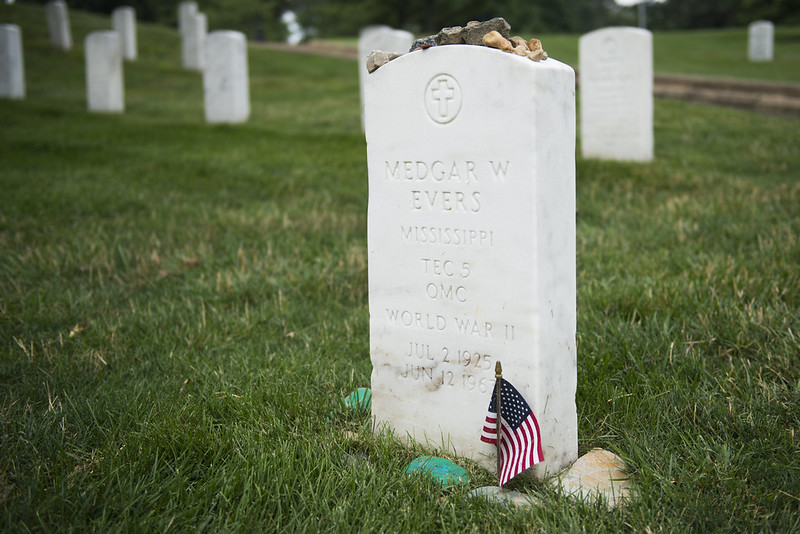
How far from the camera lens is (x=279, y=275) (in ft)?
15.4

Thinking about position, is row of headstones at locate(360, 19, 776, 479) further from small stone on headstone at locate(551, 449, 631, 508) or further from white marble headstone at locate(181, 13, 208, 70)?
white marble headstone at locate(181, 13, 208, 70)

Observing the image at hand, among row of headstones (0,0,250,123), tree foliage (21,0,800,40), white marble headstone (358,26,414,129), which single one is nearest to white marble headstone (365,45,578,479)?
white marble headstone (358,26,414,129)

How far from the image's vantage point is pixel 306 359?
133 inches

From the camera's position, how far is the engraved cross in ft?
8.32

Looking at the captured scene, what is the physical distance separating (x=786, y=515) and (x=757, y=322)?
56.5 inches

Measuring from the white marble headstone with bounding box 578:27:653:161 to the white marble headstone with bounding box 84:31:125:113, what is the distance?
30.3ft

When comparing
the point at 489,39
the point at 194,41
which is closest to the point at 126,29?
the point at 194,41

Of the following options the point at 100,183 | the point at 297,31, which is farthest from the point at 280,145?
the point at 297,31

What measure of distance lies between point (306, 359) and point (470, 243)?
1145 millimetres

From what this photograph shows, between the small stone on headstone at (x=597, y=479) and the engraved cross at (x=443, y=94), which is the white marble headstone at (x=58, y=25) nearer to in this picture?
the engraved cross at (x=443, y=94)

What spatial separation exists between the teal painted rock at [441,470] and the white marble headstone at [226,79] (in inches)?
442

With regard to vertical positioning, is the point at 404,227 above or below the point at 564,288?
above

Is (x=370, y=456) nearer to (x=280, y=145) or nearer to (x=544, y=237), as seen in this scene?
(x=544, y=237)

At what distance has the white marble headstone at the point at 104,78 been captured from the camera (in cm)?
1427
